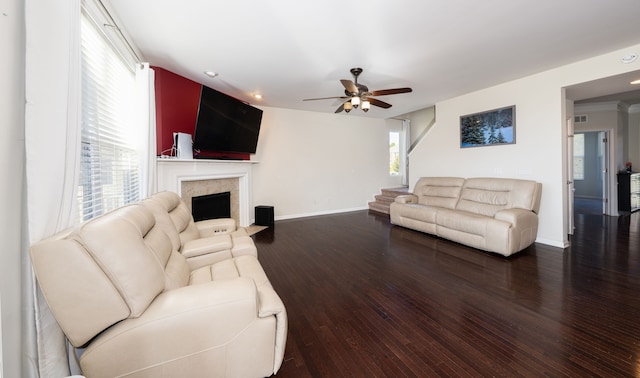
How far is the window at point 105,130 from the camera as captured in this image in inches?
69.1

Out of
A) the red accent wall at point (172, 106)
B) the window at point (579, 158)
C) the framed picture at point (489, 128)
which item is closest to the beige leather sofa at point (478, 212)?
the framed picture at point (489, 128)

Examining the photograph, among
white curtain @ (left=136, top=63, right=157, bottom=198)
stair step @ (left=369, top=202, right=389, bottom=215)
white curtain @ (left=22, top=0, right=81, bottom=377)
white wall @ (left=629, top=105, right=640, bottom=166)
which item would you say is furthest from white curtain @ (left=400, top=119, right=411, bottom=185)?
white curtain @ (left=22, top=0, right=81, bottom=377)

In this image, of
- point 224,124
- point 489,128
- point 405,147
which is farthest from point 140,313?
point 405,147

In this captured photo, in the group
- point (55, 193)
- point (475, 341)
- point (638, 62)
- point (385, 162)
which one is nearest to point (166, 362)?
point (55, 193)

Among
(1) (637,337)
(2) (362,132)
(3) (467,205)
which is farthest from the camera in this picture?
(2) (362,132)

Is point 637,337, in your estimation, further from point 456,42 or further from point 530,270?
point 456,42

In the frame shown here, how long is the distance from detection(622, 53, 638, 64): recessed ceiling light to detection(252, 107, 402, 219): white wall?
4.38 metres

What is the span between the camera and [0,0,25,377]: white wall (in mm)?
951

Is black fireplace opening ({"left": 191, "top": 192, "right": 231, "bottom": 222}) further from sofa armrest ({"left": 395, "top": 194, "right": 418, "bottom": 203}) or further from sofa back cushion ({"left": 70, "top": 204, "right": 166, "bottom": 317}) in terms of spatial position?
sofa armrest ({"left": 395, "top": 194, "right": 418, "bottom": 203})

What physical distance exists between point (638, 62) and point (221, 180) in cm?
595

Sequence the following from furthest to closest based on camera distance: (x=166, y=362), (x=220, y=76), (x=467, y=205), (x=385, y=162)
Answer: (x=385, y=162) → (x=467, y=205) → (x=220, y=76) → (x=166, y=362)

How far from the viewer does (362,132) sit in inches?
256

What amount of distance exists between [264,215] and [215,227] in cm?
212

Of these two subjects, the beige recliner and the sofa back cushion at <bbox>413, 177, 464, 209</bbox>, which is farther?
the sofa back cushion at <bbox>413, 177, 464, 209</bbox>
